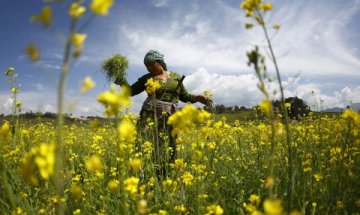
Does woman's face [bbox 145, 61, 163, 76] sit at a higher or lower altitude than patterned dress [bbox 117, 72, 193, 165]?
higher

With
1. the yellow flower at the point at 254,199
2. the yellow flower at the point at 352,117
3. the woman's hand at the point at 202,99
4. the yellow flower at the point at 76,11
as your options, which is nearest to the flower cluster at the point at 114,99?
the yellow flower at the point at 76,11

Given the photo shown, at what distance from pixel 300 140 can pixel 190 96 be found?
173 centimetres

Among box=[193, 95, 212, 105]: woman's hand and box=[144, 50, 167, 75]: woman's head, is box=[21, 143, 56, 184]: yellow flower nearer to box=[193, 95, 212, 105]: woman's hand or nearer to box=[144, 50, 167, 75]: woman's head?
box=[144, 50, 167, 75]: woman's head

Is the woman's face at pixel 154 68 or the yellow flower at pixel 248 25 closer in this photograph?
the yellow flower at pixel 248 25

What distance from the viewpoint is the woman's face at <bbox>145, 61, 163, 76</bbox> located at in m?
4.87

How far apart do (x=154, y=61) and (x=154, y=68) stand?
0.37 feet

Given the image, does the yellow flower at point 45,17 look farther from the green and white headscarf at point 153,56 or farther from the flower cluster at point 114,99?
the green and white headscarf at point 153,56

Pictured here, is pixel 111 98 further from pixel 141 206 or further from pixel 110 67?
pixel 110 67

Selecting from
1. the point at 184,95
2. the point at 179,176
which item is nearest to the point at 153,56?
the point at 184,95

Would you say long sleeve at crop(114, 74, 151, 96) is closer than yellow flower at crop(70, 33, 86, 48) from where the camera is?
No

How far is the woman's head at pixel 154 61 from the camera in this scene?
15.8 ft

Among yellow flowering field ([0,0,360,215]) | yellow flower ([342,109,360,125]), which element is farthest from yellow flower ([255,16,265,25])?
yellow flower ([342,109,360,125])

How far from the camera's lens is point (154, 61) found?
4840 mm


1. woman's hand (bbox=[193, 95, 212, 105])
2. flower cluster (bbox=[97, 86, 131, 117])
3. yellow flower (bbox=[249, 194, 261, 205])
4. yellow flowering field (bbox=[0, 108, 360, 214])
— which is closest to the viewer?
flower cluster (bbox=[97, 86, 131, 117])
